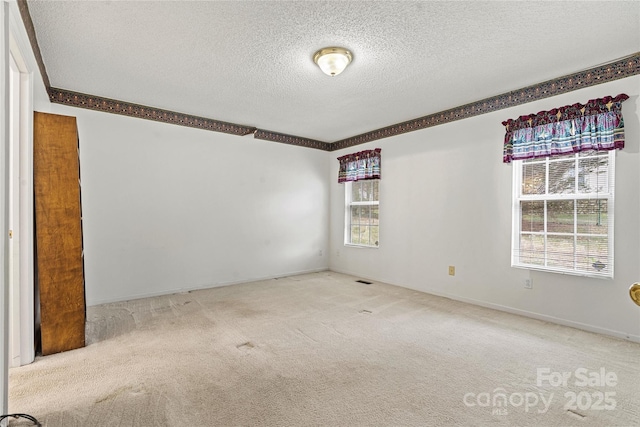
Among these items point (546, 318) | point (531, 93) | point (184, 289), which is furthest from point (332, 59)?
point (184, 289)

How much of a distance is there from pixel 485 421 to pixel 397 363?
709mm

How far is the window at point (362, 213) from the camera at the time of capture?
205 inches

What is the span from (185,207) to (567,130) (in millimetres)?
4570

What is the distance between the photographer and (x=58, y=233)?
97.4 inches

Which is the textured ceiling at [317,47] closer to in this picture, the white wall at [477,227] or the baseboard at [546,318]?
the white wall at [477,227]

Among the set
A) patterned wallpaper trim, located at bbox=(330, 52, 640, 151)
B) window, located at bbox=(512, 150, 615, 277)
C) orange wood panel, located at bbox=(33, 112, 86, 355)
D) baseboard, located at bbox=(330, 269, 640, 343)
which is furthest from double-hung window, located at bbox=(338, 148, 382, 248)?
orange wood panel, located at bbox=(33, 112, 86, 355)

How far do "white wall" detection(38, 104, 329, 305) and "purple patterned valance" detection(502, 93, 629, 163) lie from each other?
3305mm

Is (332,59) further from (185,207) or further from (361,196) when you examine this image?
(361,196)

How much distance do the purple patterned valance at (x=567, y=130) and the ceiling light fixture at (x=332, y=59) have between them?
2.09 metres

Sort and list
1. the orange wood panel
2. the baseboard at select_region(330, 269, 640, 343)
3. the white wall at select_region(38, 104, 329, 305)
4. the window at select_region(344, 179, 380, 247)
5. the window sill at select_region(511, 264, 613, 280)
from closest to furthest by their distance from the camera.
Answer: the orange wood panel, the baseboard at select_region(330, 269, 640, 343), the window sill at select_region(511, 264, 613, 280), the white wall at select_region(38, 104, 329, 305), the window at select_region(344, 179, 380, 247)

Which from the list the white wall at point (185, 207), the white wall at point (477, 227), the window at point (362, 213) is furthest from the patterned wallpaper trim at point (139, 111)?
the white wall at point (477, 227)

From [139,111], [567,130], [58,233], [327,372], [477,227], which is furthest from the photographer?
[139,111]

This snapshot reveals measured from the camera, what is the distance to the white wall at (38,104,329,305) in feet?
12.3

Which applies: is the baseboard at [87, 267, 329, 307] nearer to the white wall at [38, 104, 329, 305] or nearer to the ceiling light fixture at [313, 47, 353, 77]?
the white wall at [38, 104, 329, 305]
